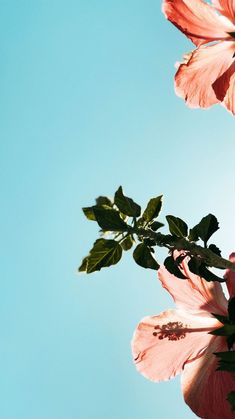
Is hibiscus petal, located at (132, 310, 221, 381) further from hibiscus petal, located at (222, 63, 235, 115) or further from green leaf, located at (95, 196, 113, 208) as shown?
hibiscus petal, located at (222, 63, 235, 115)

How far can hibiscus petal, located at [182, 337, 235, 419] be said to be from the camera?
4.51 feet

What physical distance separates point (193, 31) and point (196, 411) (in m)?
1.12

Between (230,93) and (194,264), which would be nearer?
(194,264)

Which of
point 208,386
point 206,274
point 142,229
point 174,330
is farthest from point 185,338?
point 142,229

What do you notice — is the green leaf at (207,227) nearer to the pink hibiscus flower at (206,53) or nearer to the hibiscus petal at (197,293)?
the hibiscus petal at (197,293)

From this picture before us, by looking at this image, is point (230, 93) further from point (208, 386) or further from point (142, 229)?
point (208, 386)

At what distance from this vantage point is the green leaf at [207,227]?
3.85 feet

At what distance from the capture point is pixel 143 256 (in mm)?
1196

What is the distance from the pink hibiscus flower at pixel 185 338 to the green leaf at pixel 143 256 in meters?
0.28

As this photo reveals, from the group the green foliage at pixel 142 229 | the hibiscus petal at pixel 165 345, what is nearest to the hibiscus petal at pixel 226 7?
the green foliage at pixel 142 229

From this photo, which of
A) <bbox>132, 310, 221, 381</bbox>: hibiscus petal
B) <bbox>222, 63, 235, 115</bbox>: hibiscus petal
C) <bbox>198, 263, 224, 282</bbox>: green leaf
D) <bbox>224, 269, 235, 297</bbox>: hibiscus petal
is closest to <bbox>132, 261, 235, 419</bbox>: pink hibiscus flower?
→ <bbox>132, 310, 221, 381</bbox>: hibiscus petal

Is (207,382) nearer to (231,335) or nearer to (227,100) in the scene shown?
(231,335)

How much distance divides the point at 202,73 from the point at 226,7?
0.72ft

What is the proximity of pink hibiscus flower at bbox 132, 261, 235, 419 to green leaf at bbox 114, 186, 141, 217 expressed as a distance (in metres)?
0.36
